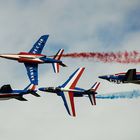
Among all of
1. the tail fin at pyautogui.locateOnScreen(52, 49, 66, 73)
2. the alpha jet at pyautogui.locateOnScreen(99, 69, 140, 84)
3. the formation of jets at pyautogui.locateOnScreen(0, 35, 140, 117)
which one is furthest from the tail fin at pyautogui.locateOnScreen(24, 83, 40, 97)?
the alpha jet at pyautogui.locateOnScreen(99, 69, 140, 84)

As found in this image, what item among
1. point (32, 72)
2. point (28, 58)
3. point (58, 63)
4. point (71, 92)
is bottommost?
point (71, 92)

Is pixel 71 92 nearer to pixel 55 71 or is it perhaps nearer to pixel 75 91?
pixel 75 91

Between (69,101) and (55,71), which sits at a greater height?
(55,71)

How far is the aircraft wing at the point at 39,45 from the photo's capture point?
144000 mm

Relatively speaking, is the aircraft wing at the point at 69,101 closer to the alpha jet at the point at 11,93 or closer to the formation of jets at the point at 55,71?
the formation of jets at the point at 55,71

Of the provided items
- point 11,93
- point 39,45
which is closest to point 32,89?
point 11,93

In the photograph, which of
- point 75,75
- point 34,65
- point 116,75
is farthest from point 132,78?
point 34,65

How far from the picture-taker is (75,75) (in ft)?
453

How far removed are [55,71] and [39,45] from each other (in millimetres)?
11806

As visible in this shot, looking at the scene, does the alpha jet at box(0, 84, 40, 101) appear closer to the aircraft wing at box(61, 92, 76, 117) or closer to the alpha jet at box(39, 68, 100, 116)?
the alpha jet at box(39, 68, 100, 116)

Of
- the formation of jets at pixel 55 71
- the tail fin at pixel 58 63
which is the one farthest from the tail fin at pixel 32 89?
the tail fin at pixel 58 63

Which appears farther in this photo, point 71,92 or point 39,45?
point 39,45

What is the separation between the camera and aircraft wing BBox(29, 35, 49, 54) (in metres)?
144

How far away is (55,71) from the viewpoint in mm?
135875
